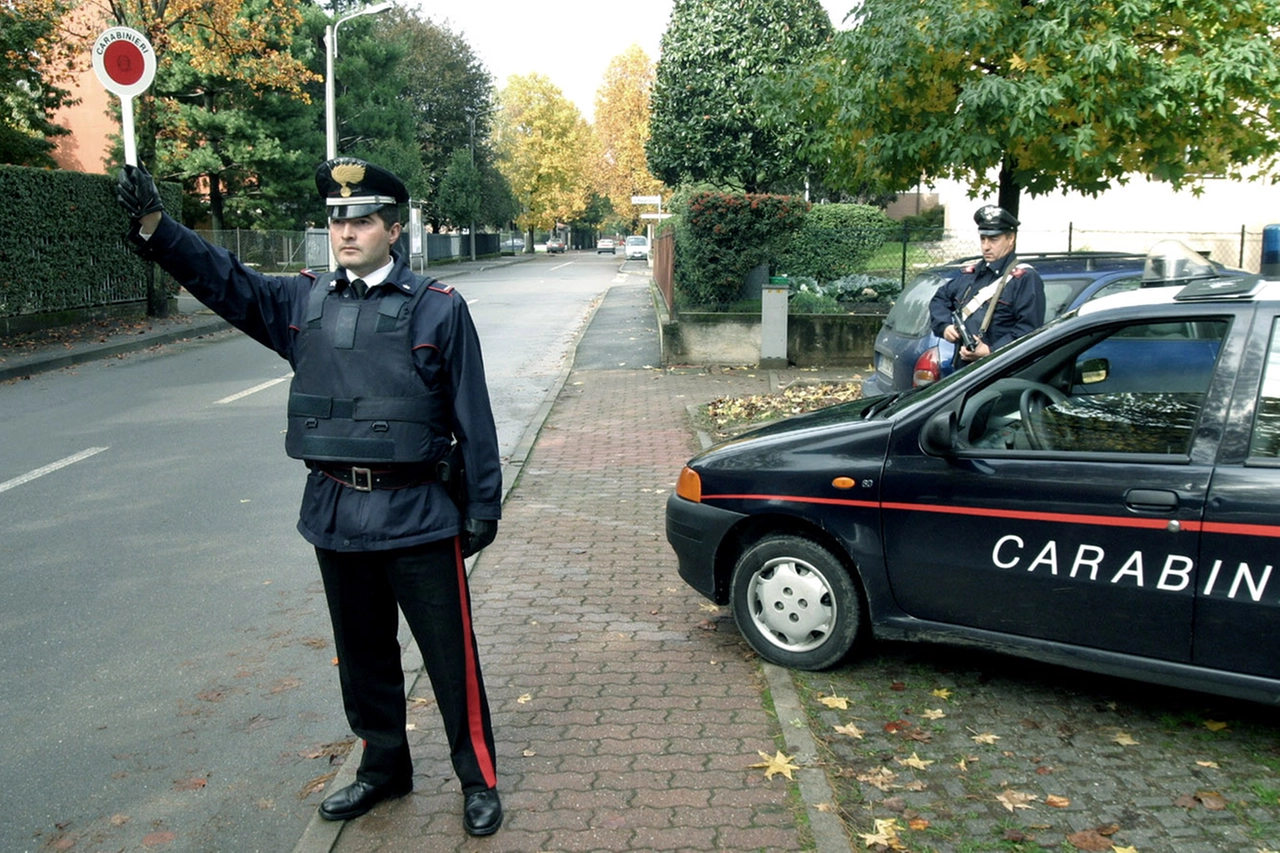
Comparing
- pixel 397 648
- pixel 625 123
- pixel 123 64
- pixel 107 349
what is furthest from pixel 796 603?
pixel 625 123

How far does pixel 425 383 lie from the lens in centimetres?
347

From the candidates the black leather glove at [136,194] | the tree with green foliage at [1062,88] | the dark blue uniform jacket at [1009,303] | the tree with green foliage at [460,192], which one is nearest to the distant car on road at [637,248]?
the tree with green foliage at [460,192]

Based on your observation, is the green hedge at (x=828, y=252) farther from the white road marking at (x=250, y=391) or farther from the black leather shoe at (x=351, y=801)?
the black leather shoe at (x=351, y=801)

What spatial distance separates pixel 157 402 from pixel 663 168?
22.6m

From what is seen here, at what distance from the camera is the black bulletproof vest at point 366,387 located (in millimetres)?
3414

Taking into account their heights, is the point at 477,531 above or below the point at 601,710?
above

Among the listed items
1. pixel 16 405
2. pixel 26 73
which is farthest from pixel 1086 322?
pixel 26 73

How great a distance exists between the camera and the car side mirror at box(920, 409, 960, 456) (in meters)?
4.39

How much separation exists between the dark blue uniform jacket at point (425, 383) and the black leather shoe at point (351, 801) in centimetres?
85

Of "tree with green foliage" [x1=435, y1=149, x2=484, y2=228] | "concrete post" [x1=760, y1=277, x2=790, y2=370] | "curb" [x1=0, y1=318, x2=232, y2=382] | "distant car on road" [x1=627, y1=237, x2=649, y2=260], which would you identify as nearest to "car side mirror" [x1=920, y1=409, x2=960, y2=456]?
"curb" [x1=0, y1=318, x2=232, y2=382]

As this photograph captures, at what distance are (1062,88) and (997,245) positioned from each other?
4.02 m

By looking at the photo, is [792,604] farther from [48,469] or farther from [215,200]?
[215,200]

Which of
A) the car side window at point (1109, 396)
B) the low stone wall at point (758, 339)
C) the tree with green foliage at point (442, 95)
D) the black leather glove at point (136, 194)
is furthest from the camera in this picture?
the tree with green foliage at point (442, 95)

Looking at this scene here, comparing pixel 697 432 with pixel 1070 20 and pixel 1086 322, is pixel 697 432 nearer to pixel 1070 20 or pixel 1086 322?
pixel 1070 20
